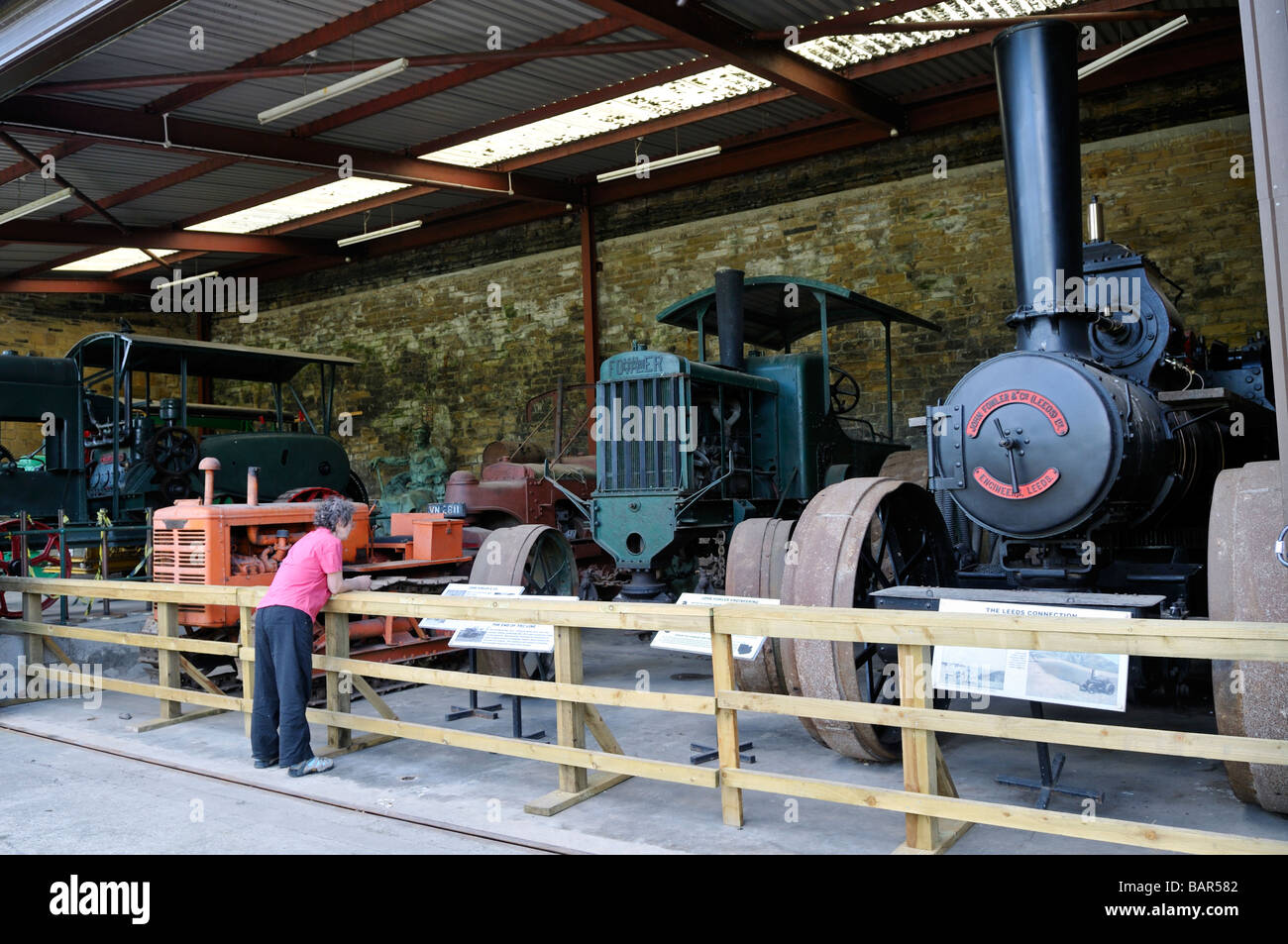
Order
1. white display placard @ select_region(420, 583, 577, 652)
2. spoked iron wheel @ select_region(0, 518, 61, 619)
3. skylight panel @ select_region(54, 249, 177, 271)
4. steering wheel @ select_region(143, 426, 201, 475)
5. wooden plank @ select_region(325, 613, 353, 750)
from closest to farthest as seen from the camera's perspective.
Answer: white display placard @ select_region(420, 583, 577, 652) < wooden plank @ select_region(325, 613, 353, 750) < spoked iron wheel @ select_region(0, 518, 61, 619) < steering wheel @ select_region(143, 426, 201, 475) < skylight panel @ select_region(54, 249, 177, 271)

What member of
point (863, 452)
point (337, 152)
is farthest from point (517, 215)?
point (863, 452)

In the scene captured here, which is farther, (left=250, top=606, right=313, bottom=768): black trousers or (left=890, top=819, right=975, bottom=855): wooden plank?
(left=250, top=606, right=313, bottom=768): black trousers

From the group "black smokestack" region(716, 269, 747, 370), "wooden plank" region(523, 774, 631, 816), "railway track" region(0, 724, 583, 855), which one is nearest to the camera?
"railway track" region(0, 724, 583, 855)

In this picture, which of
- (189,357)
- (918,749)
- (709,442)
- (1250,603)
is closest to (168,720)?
(709,442)

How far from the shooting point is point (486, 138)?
1209 centimetres

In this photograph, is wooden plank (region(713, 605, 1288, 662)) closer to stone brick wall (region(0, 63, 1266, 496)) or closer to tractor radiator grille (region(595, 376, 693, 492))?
tractor radiator grille (region(595, 376, 693, 492))

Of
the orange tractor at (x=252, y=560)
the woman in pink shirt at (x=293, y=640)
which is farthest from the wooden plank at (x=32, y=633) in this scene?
the woman in pink shirt at (x=293, y=640)

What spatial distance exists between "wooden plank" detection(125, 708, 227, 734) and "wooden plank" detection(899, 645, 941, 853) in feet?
13.2

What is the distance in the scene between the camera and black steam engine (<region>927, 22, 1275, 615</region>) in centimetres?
431

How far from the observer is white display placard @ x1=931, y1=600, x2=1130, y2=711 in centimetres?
306

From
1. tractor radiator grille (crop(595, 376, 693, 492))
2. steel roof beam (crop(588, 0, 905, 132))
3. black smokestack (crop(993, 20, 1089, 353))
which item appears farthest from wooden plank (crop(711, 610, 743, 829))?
steel roof beam (crop(588, 0, 905, 132))

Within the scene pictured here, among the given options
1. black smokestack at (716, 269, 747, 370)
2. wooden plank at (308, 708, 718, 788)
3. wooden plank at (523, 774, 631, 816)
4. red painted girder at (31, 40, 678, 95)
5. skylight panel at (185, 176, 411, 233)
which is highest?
skylight panel at (185, 176, 411, 233)

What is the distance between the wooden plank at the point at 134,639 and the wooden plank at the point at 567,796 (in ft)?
6.52

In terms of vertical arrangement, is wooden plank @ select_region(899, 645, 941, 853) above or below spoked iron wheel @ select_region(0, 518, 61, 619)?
below
